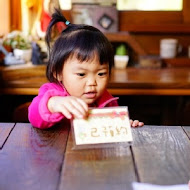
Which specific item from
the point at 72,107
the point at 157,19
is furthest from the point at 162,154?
the point at 157,19

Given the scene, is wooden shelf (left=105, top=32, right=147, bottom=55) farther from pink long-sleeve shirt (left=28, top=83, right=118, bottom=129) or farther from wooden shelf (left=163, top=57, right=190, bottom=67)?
pink long-sleeve shirt (left=28, top=83, right=118, bottom=129)

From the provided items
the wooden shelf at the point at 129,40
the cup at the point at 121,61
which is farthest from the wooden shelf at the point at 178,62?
the cup at the point at 121,61

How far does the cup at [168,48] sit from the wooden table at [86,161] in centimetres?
189

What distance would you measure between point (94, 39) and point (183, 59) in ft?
5.81

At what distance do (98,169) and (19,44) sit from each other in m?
2.05

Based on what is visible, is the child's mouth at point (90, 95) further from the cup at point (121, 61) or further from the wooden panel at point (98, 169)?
the cup at point (121, 61)

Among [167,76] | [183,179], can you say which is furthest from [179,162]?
[167,76]

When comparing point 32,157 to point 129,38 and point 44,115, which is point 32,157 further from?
point 129,38

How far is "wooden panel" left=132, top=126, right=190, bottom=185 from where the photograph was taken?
0.89 m

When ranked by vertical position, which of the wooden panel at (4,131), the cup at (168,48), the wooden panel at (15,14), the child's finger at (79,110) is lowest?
the cup at (168,48)

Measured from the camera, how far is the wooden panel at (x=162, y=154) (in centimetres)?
89

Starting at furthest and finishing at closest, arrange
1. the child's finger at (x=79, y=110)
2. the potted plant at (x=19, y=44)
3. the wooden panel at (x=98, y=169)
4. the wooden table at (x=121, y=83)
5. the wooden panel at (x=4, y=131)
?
the potted plant at (x=19, y=44)
the wooden table at (x=121, y=83)
the wooden panel at (x=4, y=131)
the child's finger at (x=79, y=110)
the wooden panel at (x=98, y=169)

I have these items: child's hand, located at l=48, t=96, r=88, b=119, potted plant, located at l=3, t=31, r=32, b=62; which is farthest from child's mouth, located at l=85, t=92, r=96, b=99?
potted plant, located at l=3, t=31, r=32, b=62

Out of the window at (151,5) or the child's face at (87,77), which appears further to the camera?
the window at (151,5)
